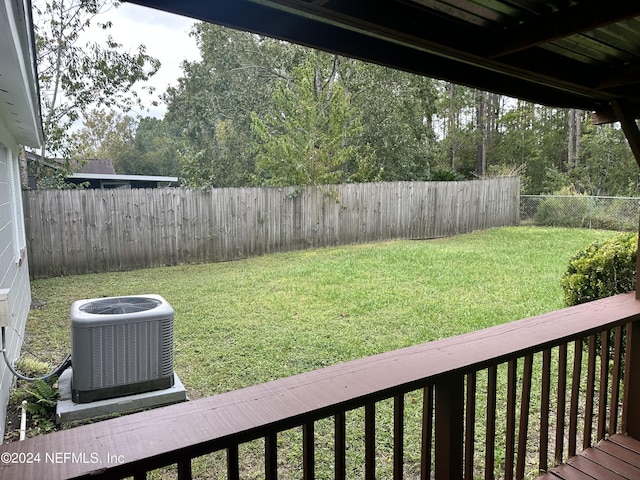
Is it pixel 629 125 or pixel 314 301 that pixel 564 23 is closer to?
pixel 629 125

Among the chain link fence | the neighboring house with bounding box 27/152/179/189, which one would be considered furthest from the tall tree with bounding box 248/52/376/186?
the chain link fence

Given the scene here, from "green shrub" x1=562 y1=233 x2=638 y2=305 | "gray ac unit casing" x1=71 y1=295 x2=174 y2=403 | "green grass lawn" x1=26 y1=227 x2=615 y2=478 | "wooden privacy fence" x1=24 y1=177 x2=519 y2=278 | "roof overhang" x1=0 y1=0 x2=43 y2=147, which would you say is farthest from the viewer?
"wooden privacy fence" x1=24 y1=177 x2=519 y2=278

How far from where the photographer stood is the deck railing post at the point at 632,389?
2143mm

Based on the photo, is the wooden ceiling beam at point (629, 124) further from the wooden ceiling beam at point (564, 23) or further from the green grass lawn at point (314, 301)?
the green grass lawn at point (314, 301)

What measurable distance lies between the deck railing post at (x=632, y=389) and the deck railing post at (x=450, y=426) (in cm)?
128

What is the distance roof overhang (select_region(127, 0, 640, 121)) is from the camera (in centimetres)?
121

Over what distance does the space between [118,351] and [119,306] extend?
40 cm

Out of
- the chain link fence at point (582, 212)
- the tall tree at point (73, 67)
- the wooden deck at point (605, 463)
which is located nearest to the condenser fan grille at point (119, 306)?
the wooden deck at point (605, 463)

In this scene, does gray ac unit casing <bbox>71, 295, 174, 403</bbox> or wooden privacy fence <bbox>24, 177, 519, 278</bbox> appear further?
wooden privacy fence <bbox>24, 177, 519, 278</bbox>

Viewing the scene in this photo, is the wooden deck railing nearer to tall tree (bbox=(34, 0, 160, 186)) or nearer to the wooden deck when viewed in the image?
the wooden deck

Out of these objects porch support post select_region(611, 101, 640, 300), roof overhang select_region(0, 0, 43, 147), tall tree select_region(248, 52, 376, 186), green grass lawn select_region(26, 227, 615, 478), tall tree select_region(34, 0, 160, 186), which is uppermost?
tall tree select_region(34, 0, 160, 186)

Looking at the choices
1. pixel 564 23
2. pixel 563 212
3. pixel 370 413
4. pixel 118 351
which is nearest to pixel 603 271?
pixel 564 23

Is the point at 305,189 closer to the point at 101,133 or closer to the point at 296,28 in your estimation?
the point at 296,28

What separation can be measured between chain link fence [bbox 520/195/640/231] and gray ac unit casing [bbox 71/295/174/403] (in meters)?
11.5
